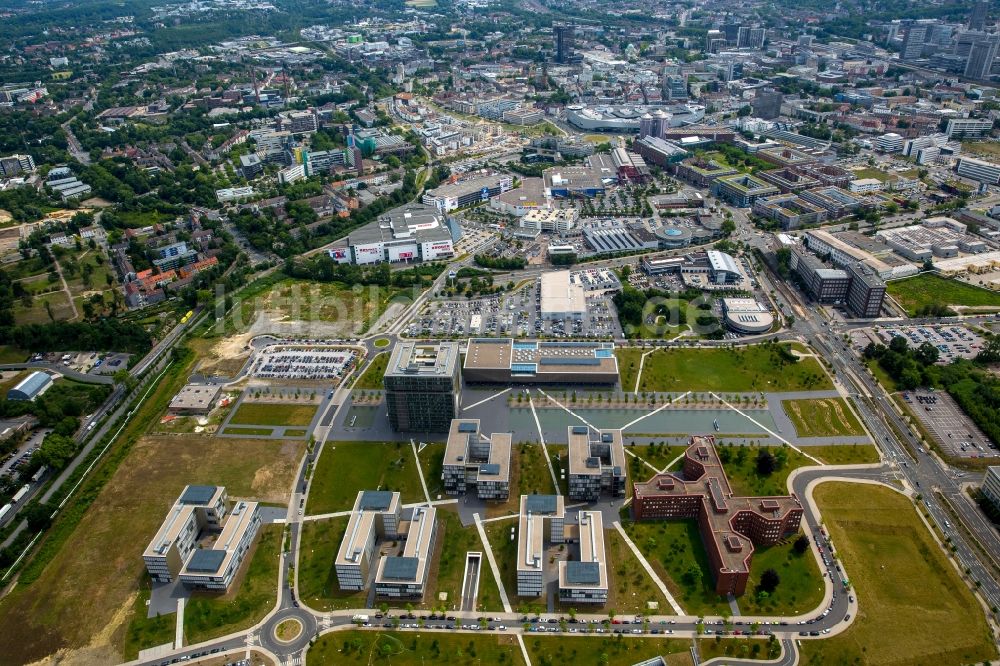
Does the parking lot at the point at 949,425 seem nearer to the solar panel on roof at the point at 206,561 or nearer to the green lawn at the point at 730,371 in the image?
the green lawn at the point at 730,371

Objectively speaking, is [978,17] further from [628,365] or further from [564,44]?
[628,365]

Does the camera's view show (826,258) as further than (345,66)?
No

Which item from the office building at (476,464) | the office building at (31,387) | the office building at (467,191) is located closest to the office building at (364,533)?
the office building at (476,464)

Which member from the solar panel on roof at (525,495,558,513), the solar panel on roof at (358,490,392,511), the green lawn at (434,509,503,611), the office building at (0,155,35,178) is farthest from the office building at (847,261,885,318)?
the office building at (0,155,35,178)

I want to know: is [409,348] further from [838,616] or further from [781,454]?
[838,616]

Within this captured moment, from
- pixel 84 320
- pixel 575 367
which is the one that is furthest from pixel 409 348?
pixel 84 320

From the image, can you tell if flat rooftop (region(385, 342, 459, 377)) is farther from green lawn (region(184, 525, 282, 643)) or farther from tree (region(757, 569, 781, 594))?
tree (region(757, 569, 781, 594))
